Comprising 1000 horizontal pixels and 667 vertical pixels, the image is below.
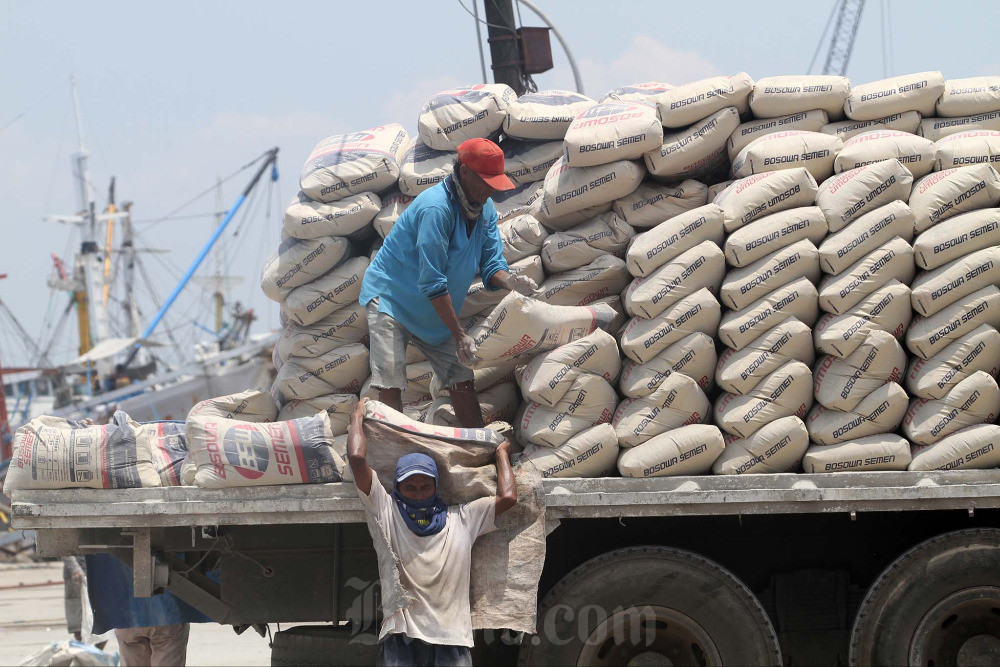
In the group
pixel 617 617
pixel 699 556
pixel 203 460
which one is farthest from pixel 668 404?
pixel 203 460

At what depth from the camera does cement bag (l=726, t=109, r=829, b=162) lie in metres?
4.80

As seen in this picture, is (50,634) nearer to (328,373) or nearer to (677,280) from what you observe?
(328,373)

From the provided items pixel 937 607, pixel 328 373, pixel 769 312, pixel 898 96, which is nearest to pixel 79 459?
pixel 328 373

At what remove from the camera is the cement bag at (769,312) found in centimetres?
432

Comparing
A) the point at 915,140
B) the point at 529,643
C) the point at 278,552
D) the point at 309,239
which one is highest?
the point at 915,140

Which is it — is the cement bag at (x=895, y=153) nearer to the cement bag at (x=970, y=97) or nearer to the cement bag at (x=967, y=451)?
the cement bag at (x=970, y=97)

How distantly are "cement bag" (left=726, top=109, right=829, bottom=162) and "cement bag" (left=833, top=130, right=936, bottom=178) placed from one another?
27 centimetres

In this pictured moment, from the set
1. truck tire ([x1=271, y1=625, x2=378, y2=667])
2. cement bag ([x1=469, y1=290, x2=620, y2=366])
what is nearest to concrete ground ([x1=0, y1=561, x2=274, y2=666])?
truck tire ([x1=271, y1=625, x2=378, y2=667])

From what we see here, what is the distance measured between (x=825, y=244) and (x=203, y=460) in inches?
106

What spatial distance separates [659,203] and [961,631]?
2194 mm

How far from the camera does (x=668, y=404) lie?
4.34m

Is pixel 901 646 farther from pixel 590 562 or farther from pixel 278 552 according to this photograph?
pixel 278 552

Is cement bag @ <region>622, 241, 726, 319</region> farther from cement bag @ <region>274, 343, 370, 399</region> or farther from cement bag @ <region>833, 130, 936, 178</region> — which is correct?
cement bag @ <region>274, 343, 370, 399</region>

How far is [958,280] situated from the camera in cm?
420
